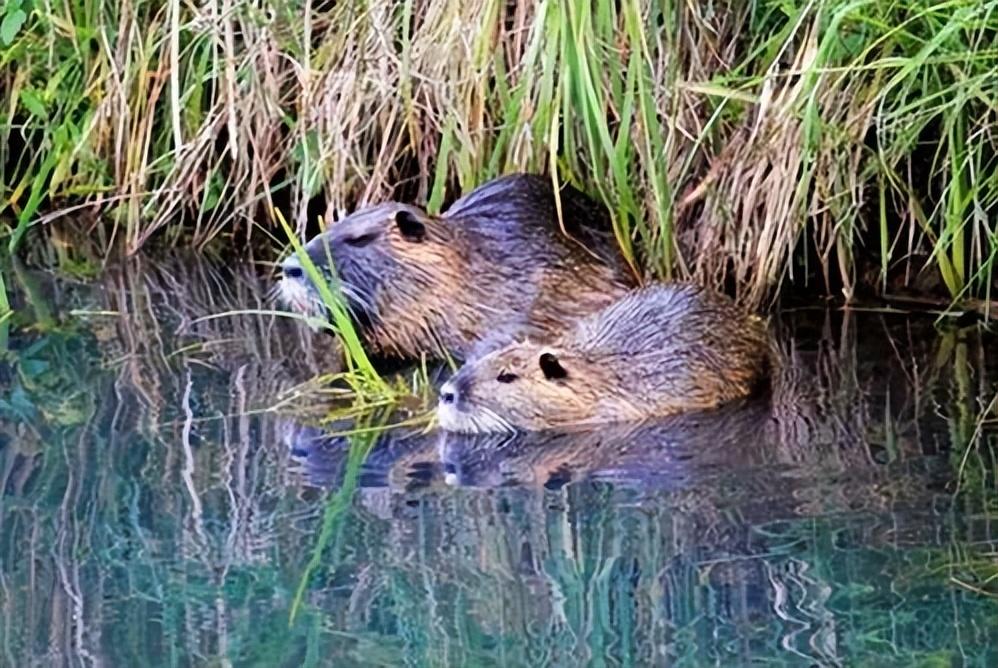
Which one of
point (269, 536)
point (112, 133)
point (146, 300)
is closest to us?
point (269, 536)

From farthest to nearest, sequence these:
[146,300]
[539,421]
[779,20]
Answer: [146,300]
[779,20]
[539,421]

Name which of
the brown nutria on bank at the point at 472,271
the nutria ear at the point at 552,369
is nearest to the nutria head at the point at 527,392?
the nutria ear at the point at 552,369

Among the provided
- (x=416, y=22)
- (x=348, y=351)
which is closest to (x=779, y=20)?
(x=416, y=22)

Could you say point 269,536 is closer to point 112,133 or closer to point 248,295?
point 248,295

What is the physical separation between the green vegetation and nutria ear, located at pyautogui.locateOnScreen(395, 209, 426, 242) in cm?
25

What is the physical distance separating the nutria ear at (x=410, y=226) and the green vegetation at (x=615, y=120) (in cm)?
25

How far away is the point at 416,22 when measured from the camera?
13.7 feet

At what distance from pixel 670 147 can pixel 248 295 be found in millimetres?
888

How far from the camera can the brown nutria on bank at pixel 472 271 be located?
3.80 m

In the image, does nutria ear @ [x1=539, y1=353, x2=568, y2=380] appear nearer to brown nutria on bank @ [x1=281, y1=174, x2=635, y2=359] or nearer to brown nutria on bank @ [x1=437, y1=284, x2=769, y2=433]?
brown nutria on bank @ [x1=437, y1=284, x2=769, y2=433]

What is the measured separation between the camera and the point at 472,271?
3863 mm

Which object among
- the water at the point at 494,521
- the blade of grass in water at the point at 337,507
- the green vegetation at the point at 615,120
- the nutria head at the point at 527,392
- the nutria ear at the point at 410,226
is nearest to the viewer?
the water at the point at 494,521

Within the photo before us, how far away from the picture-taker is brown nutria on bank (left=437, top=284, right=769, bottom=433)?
11.0 feet

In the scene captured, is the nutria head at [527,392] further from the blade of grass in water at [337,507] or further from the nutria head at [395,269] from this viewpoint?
the nutria head at [395,269]
